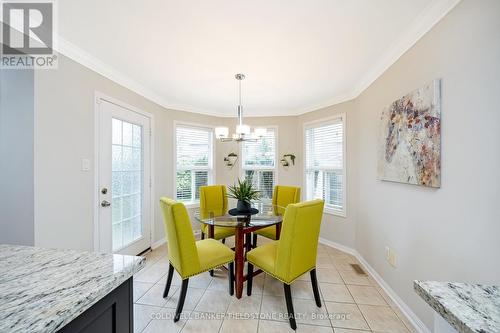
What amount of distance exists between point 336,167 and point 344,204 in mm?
583

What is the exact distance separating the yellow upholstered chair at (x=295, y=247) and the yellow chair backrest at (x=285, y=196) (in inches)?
45.0

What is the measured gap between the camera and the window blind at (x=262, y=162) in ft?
13.1

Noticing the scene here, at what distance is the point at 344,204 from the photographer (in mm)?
3123

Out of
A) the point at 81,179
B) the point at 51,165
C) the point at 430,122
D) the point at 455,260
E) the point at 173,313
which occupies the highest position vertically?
the point at 430,122

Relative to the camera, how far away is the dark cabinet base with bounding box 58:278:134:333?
0.61 m

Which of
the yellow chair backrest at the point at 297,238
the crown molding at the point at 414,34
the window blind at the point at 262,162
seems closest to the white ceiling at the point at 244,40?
the crown molding at the point at 414,34

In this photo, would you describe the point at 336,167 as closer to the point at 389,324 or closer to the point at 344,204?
the point at 344,204

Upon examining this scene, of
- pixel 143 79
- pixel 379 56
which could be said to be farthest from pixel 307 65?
pixel 143 79

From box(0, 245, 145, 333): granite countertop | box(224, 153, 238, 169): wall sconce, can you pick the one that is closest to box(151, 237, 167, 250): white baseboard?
box(224, 153, 238, 169): wall sconce

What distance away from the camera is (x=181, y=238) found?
1.69 meters

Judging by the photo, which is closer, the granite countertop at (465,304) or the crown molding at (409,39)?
the granite countertop at (465,304)

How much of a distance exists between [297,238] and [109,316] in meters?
1.27

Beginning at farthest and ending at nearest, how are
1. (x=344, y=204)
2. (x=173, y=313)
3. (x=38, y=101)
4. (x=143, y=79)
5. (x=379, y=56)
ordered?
1. (x=344, y=204)
2. (x=143, y=79)
3. (x=379, y=56)
4. (x=173, y=313)
5. (x=38, y=101)

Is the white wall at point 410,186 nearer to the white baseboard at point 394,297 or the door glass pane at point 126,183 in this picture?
the white baseboard at point 394,297
